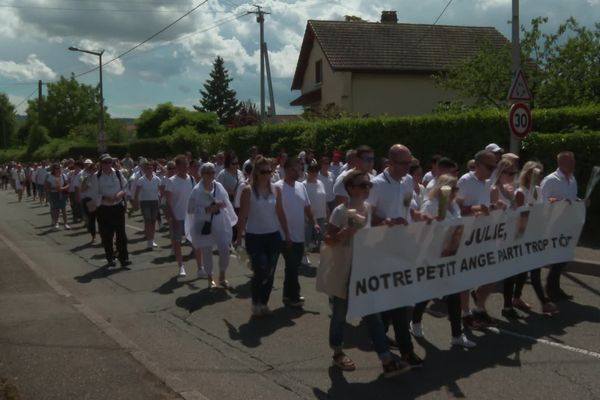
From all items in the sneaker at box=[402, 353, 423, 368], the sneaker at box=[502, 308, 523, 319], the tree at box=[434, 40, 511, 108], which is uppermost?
the tree at box=[434, 40, 511, 108]

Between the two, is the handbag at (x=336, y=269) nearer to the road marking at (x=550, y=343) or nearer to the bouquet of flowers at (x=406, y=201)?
the bouquet of flowers at (x=406, y=201)

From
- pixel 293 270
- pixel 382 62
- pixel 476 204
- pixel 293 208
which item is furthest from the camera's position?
pixel 382 62

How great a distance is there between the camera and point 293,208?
7891mm

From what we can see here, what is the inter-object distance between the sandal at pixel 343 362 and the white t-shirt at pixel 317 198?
5399 millimetres

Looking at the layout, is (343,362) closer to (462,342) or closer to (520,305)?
(462,342)

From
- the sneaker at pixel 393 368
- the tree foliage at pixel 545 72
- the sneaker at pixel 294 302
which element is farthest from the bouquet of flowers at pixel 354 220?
the tree foliage at pixel 545 72

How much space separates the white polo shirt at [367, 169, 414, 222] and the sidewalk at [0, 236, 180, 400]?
7.58 ft

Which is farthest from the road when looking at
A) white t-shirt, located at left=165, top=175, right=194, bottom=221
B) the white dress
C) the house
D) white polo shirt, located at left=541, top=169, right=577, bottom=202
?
the house

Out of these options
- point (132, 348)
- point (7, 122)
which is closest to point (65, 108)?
point (7, 122)

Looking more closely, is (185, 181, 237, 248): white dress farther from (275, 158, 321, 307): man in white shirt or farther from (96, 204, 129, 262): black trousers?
(96, 204, 129, 262): black trousers

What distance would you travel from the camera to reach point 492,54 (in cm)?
2294

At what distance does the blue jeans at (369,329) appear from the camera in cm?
550

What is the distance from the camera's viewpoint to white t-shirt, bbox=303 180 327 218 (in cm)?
1112

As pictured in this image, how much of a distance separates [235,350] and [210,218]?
2958 millimetres
